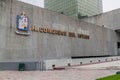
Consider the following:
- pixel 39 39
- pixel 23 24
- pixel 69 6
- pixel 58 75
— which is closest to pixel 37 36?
pixel 39 39

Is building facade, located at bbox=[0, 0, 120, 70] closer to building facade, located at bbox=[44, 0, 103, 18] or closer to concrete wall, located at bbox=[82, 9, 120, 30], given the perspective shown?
concrete wall, located at bbox=[82, 9, 120, 30]

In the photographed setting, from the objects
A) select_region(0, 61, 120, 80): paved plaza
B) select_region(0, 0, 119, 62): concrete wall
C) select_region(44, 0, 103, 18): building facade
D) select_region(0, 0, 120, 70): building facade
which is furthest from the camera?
select_region(44, 0, 103, 18): building facade

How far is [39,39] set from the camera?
25.6 meters

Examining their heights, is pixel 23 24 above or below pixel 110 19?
below

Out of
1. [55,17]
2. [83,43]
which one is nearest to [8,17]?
[55,17]

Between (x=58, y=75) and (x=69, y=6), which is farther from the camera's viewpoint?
(x=69, y=6)

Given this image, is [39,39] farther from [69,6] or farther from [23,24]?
[69,6]

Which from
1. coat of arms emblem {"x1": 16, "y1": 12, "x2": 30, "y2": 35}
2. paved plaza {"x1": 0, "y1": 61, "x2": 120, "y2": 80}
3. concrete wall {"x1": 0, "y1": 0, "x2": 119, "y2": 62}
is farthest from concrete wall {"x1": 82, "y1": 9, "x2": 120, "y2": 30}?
paved plaza {"x1": 0, "y1": 61, "x2": 120, "y2": 80}

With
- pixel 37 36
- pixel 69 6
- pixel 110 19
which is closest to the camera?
pixel 37 36

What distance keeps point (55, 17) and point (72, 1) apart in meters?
55.8

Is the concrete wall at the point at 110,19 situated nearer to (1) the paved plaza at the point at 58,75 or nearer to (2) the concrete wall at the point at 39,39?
(2) the concrete wall at the point at 39,39

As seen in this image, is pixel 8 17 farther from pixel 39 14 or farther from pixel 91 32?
pixel 91 32

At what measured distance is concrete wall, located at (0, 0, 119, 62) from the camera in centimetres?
2156

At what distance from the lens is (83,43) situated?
34.1m
